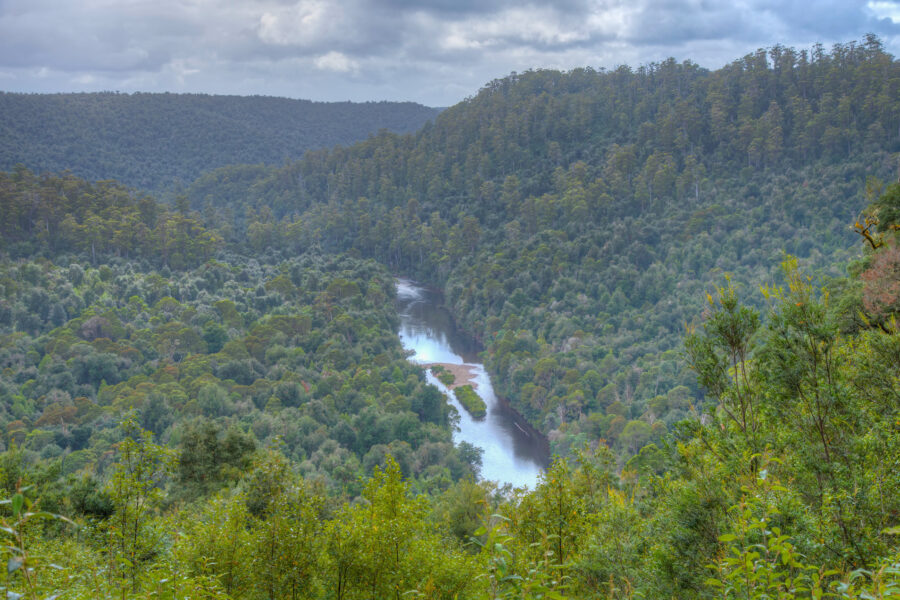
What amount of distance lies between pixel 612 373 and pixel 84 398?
112ft

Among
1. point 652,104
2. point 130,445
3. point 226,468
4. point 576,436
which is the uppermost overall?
point 652,104

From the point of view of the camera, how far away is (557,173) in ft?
245

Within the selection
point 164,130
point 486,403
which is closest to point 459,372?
point 486,403

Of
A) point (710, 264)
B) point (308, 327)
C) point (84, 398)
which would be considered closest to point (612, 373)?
point (710, 264)

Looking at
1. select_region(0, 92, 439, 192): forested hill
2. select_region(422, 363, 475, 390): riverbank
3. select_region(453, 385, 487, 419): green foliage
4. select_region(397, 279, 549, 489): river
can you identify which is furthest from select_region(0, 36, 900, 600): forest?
select_region(0, 92, 439, 192): forested hill

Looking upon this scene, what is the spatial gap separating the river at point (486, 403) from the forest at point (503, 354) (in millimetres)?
1688

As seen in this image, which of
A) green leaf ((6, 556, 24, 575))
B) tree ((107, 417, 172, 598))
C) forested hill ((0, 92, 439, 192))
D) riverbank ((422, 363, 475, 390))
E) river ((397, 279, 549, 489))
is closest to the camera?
green leaf ((6, 556, 24, 575))

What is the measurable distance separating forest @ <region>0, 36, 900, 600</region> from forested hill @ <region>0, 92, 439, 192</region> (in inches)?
532

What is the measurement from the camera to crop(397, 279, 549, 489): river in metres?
35.4

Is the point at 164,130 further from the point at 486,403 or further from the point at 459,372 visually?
the point at 486,403

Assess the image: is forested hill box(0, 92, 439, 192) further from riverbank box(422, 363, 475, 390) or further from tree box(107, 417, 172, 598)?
tree box(107, 417, 172, 598)

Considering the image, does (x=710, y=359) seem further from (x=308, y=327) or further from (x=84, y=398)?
(x=308, y=327)

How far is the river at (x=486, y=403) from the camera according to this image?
35.4 metres

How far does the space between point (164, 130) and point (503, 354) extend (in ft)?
333
